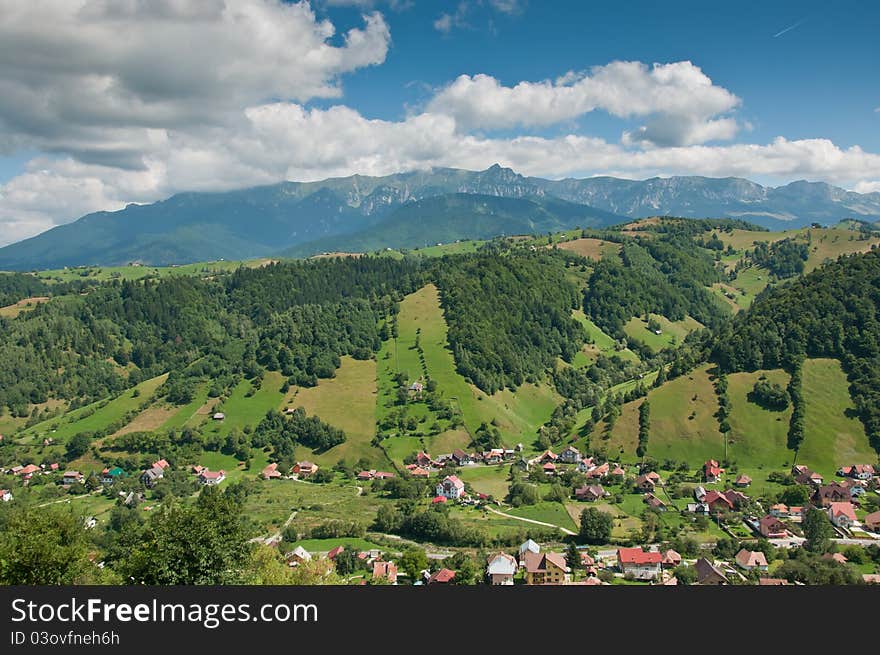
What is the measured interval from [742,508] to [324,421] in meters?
86.5

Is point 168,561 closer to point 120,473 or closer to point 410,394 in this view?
point 120,473

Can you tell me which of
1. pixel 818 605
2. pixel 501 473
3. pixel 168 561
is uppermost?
pixel 818 605

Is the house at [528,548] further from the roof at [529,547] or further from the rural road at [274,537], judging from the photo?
the rural road at [274,537]

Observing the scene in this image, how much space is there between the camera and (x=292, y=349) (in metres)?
170

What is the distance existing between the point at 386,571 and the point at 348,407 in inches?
3167

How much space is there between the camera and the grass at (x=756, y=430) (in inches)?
4390

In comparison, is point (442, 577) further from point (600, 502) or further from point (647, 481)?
point (647, 481)

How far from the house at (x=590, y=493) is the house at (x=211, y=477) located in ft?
217

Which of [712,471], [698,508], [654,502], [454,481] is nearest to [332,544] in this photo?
[454,481]

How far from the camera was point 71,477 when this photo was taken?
12281cm

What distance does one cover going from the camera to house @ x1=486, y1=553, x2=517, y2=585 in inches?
2667

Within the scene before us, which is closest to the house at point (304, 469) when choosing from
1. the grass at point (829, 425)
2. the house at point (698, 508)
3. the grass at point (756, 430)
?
the house at point (698, 508)

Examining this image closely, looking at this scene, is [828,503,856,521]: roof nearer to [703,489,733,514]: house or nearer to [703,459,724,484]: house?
[703,489,733,514]: house

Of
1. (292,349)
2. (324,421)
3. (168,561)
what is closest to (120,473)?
(324,421)
